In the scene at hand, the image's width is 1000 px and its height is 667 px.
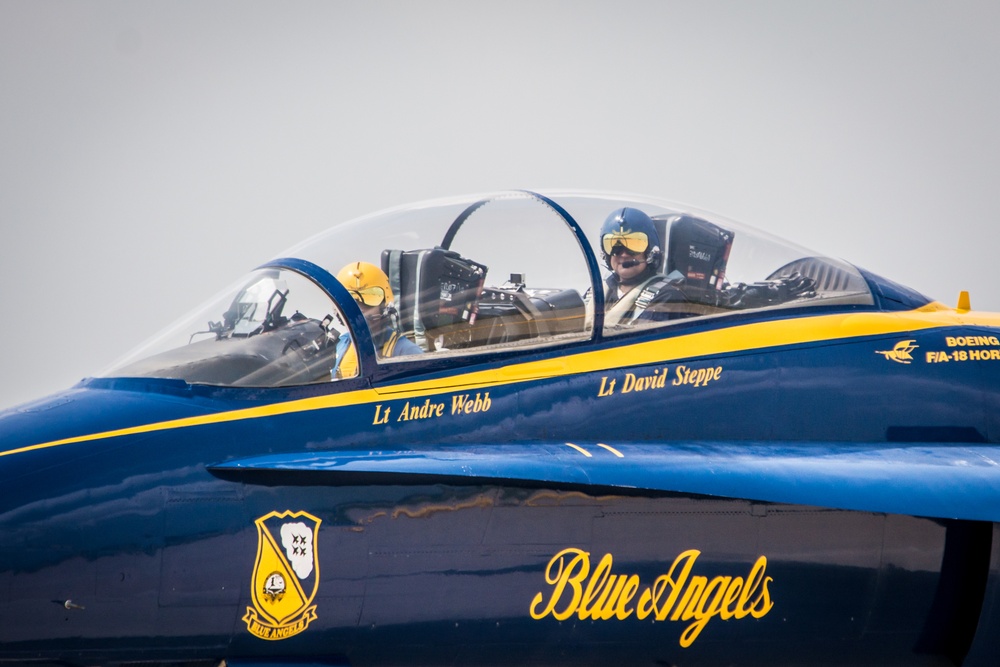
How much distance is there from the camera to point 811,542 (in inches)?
196

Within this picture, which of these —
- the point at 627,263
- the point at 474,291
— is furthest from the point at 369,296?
the point at 627,263

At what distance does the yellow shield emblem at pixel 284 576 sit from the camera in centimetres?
437

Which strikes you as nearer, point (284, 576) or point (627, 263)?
point (284, 576)

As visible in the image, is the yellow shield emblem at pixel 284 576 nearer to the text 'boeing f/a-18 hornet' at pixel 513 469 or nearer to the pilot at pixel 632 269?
the text 'boeing f/a-18 hornet' at pixel 513 469

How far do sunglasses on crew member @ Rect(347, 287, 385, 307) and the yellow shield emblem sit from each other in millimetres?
1050

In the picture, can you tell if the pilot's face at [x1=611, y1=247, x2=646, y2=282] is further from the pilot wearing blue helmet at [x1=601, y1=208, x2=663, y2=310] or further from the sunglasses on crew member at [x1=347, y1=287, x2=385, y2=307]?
the sunglasses on crew member at [x1=347, y1=287, x2=385, y2=307]

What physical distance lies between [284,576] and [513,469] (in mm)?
1042

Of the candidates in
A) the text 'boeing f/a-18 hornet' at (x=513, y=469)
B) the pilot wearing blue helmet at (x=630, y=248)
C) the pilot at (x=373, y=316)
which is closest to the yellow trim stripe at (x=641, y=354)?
the text 'boeing f/a-18 hornet' at (x=513, y=469)

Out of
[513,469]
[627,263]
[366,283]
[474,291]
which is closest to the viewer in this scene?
[513,469]

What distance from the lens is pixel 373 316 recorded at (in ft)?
16.1

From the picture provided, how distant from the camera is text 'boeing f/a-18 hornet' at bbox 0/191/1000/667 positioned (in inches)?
170

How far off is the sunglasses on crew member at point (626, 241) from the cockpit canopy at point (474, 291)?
0.30 ft

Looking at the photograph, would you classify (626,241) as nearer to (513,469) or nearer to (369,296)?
(369,296)

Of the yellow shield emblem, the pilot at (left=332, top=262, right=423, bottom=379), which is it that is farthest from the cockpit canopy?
the yellow shield emblem
